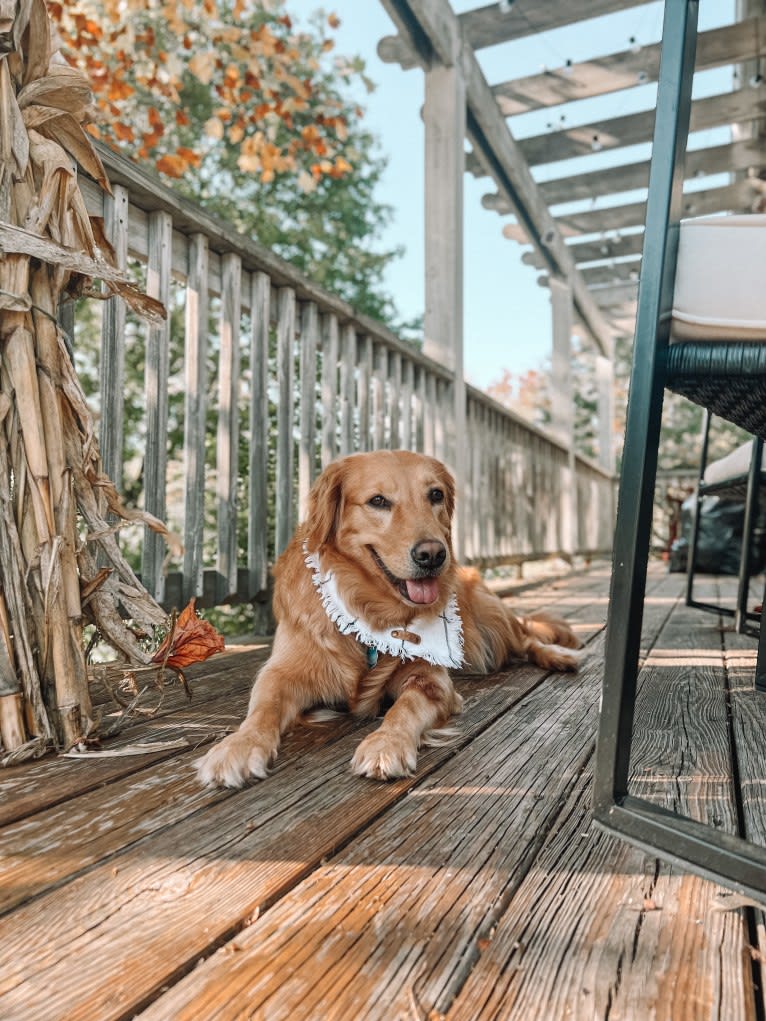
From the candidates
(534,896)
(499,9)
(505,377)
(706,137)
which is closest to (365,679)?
(534,896)

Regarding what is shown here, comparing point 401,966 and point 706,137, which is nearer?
point 401,966

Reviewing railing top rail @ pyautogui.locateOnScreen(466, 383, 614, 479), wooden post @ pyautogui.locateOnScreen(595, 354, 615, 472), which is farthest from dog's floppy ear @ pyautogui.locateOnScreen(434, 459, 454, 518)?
wooden post @ pyautogui.locateOnScreen(595, 354, 615, 472)

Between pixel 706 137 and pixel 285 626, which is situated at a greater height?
pixel 706 137

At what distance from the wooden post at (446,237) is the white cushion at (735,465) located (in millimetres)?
1769

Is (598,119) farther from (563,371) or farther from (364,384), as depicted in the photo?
(364,384)

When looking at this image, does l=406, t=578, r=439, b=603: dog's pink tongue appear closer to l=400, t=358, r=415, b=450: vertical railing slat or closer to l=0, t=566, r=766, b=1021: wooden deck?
l=0, t=566, r=766, b=1021: wooden deck

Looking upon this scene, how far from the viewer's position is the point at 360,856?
1.01m

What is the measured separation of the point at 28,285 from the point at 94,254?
20cm

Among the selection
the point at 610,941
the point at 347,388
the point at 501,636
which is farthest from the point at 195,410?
the point at 610,941

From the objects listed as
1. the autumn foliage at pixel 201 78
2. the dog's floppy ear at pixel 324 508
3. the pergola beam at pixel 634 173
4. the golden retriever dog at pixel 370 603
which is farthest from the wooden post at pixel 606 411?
the dog's floppy ear at pixel 324 508

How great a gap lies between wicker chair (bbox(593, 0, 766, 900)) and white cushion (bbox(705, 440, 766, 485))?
1524 mm

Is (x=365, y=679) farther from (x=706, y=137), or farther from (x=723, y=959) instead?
(x=706, y=137)

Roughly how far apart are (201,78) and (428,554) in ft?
18.5

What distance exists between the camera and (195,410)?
2439 mm
